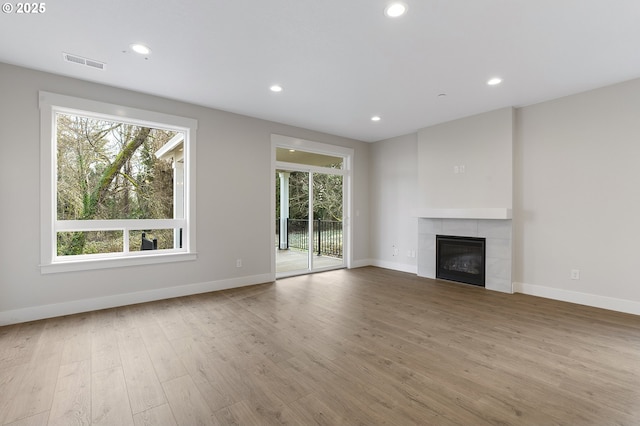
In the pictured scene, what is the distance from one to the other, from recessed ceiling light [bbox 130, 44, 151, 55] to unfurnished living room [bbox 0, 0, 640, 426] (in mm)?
41

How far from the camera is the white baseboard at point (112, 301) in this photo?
3.18 m

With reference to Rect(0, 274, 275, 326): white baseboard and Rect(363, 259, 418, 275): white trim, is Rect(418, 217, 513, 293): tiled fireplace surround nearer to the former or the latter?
Rect(363, 259, 418, 275): white trim

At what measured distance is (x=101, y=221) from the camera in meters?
3.69

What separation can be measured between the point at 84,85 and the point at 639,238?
6999 millimetres

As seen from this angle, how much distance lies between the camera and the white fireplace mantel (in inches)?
171

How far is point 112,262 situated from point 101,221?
548 millimetres

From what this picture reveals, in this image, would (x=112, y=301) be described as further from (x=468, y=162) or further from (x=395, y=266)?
(x=468, y=162)

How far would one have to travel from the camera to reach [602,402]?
186 cm

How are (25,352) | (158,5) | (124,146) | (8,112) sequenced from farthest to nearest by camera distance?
1. (124,146)
2. (8,112)
3. (25,352)
4. (158,5)

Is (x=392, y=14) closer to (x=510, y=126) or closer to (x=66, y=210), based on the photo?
(x=510, y=126)

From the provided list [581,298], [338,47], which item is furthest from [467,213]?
[338,47]

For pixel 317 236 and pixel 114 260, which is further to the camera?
pixel 317 236

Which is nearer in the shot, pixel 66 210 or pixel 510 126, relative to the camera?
pixel 66 210

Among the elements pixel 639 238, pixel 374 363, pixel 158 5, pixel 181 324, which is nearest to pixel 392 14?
pixel 158 5
